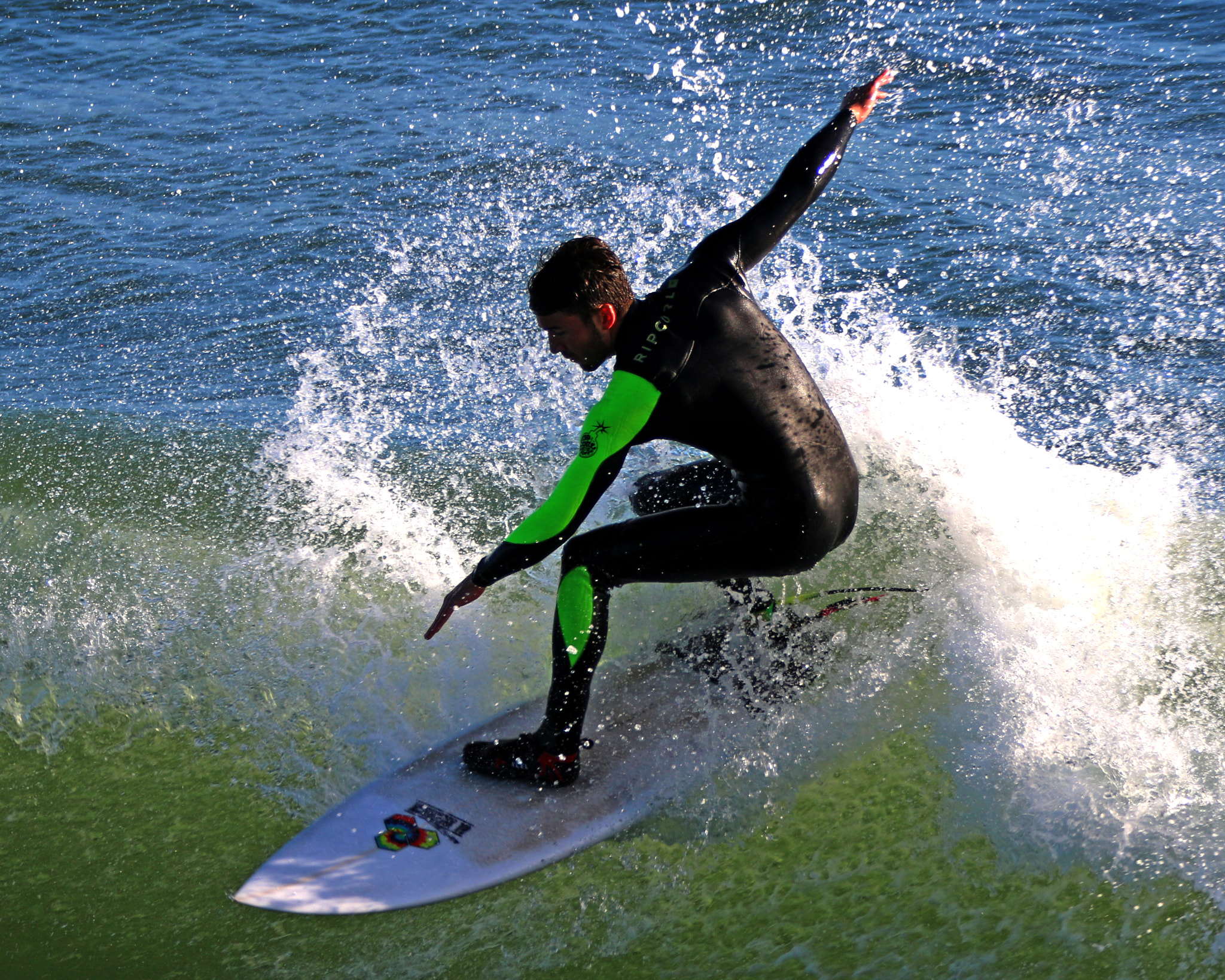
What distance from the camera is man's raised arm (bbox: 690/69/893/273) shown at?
3.59 metres

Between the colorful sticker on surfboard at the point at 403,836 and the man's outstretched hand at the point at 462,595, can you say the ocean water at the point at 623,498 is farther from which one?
the man's outstretched hand at the point at 462,595

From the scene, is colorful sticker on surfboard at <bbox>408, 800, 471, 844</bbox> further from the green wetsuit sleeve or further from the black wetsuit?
the green wetsuit sleeve

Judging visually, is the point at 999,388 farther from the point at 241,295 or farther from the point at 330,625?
the point at 241,295

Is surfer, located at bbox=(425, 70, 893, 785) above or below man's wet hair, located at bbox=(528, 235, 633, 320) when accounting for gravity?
below

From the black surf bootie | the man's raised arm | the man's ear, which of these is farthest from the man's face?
the black surf bootie

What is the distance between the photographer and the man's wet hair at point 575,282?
3.22 metres

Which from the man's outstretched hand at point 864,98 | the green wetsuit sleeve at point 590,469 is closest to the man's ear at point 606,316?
the green wetsuit sleeve at point 590,469

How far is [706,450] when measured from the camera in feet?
11.4

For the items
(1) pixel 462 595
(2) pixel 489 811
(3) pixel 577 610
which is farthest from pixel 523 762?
(1) pixel 462 595

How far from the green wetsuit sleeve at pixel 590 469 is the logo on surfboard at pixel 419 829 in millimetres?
983

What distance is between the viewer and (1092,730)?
3.76 meters

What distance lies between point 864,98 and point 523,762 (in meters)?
2.85

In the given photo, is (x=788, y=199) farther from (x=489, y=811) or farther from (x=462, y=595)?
(x=489, y=811)

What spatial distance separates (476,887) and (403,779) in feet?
1.92
